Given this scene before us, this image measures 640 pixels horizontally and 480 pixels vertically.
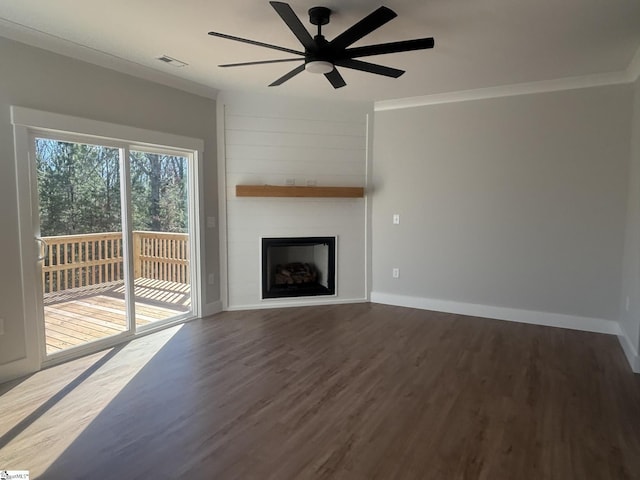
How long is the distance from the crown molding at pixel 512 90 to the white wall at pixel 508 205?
61 millimetres

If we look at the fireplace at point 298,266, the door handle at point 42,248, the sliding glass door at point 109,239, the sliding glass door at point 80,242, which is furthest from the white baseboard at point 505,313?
the door handle at point 42,248

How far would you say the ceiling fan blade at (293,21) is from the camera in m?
2.00

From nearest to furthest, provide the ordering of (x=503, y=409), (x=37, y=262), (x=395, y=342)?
1. (x=503, y=409)
2. (x=37, y=262)
3. (x=395, y=342)

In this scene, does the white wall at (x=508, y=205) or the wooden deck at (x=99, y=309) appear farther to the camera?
the white wall at (x=508, y=205)

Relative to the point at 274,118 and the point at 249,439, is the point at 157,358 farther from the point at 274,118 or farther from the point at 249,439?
the point at 274,118

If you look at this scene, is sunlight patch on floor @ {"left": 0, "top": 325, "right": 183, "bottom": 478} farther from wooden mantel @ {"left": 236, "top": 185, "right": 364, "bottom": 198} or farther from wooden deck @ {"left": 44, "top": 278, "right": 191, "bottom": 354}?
wooden mantel @ {"left": 236, "top": 185, "right": 364, "bottom": 198}

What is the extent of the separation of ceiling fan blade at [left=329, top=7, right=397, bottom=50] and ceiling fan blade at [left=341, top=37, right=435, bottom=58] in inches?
3.5

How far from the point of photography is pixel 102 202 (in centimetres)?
349

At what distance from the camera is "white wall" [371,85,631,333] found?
3.88 metres

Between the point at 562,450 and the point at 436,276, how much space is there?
2.77 metres

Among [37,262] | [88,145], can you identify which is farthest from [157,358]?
[88,145]

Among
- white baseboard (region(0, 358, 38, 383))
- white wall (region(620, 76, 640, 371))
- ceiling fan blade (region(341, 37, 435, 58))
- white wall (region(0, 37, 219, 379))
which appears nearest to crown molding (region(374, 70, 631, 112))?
white wall (region(620, 76, 640, 371))

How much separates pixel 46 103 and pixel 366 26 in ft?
8.45

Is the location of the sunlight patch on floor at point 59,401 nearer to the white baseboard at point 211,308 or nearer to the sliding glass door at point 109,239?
the sliding glass door at point 109,239
